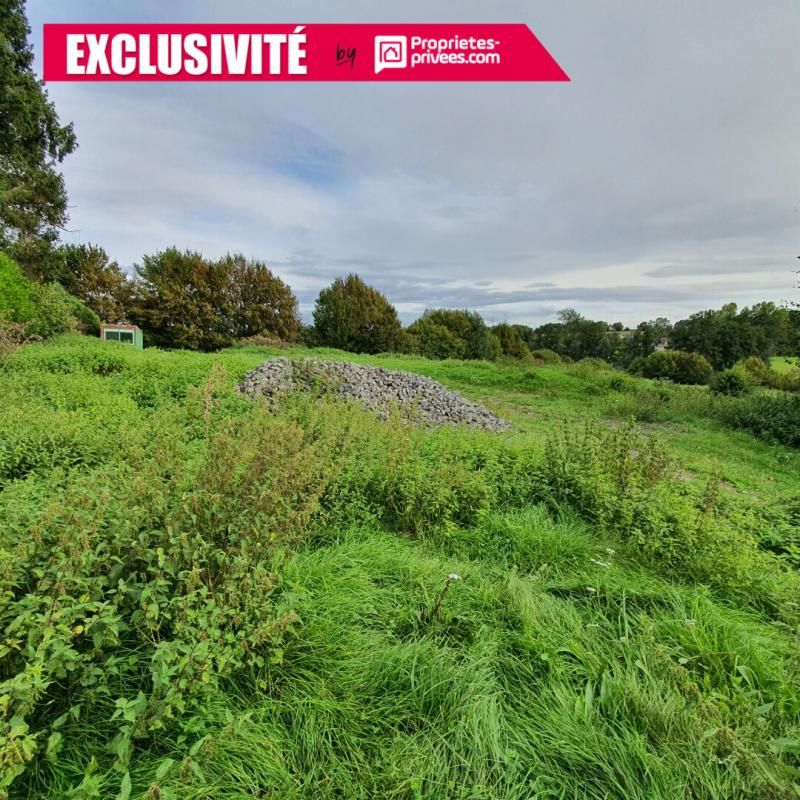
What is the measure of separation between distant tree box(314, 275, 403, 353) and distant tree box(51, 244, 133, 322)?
431 inches

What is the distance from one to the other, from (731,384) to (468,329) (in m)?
23.9

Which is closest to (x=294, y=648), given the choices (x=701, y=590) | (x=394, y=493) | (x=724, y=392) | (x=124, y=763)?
(x=124, y=763)

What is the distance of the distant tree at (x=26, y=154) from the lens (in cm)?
1563

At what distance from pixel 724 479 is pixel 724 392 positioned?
8.36 meters

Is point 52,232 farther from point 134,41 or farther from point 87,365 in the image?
point 134,41

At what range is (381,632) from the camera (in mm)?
1875

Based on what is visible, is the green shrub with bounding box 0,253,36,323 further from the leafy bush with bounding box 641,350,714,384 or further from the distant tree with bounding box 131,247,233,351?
the leafy bush with bounding box 641,350,714,384

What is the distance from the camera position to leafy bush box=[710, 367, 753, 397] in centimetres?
1134

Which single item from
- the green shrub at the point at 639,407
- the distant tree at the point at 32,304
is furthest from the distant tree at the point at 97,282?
the green shrub at the point at 639,407

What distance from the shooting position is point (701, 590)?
89.3 inches

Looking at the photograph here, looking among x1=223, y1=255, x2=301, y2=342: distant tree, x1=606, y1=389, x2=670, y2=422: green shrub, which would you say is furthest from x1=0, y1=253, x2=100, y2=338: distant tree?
x1=606, y1=389, x2=670, y2=422: green shrub

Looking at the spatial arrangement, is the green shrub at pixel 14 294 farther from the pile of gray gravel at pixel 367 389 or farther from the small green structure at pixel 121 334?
the pile of gray gravel at pixel 367 389

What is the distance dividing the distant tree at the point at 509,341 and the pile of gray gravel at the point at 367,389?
31404mm

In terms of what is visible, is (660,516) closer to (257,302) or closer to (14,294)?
(14,294)
